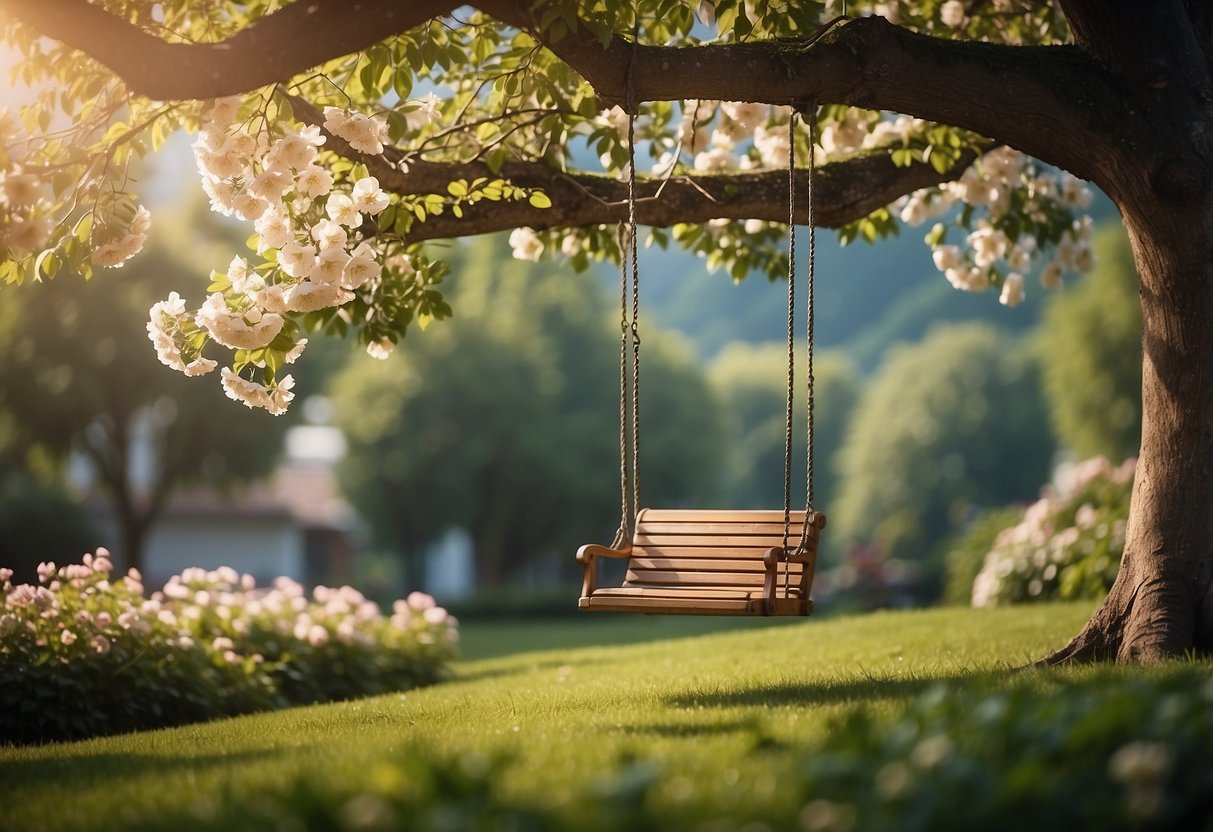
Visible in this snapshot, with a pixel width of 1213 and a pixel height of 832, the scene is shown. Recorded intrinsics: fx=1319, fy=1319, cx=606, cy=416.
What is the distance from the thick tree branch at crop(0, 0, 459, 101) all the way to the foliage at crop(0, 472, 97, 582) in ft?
74.2

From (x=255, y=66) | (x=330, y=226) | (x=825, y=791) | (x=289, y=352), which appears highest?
(x=255, y=66)

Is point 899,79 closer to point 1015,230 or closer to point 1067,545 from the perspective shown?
point 1015,230

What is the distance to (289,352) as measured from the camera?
24.4 feet

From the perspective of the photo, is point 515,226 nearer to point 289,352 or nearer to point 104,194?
point 289,352

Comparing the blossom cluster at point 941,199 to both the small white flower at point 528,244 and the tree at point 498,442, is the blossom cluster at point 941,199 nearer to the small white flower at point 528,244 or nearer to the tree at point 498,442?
the small white flower at point 528,244

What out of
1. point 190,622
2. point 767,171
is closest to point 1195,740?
point 767,171

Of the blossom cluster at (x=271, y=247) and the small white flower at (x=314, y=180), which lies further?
the small white flower at (x=314, y=180)

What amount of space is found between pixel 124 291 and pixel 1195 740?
92.7 feet

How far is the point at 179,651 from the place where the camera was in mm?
9719

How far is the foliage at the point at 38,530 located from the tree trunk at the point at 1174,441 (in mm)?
23563

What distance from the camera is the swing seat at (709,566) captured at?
22.7 ft

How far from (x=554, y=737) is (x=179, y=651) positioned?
4.98 meters

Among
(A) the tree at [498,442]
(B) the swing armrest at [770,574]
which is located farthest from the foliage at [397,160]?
(A) the tree at [498,442]

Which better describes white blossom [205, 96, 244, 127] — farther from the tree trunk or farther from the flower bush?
the tree trunk
